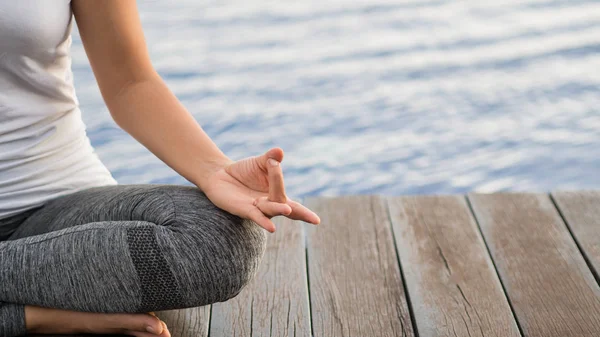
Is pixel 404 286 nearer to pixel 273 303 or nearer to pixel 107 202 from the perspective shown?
pixel 273 303

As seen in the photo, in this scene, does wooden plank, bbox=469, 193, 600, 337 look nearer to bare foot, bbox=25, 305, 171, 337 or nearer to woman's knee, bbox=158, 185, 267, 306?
woman's knee, bbox=158, 185, 267, 306

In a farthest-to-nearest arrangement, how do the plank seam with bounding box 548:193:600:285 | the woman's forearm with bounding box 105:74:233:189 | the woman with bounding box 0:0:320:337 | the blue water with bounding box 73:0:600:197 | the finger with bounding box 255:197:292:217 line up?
the blue water with bounding box 73:0:600:197 → the plank seam with bounding box 548:193:600:285 → the woman's forearm with bounding box 105:74:233:189 → the woman with bounding box 0:0:320:337 → the finger with bounding box 255:197:292:217

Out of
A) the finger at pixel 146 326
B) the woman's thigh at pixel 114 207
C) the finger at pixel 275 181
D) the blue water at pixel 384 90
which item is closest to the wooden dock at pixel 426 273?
the finger at pixel 146 326

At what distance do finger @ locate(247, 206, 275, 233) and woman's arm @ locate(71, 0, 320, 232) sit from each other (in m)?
0.06

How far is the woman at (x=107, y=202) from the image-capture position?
1460mm

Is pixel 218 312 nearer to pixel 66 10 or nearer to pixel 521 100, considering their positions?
pixel 66 10

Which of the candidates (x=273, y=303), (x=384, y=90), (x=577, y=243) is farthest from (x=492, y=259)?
(x=384, y=90)

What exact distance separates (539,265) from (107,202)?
0.92 meters

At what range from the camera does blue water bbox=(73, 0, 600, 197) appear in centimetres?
320

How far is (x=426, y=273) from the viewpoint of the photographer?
1832mm

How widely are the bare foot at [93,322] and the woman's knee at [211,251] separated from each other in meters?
0.09

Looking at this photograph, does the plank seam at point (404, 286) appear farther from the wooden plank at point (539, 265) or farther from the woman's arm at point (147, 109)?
the woman's arm at point (147, 109)

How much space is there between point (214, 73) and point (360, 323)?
2.64 meters

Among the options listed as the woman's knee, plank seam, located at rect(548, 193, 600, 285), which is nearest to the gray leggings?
the woman's knee
